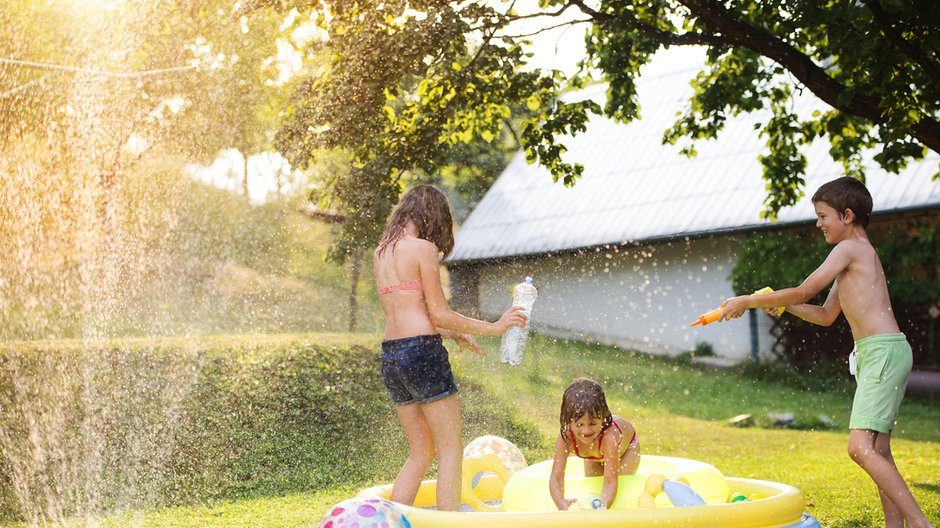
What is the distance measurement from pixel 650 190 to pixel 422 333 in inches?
504

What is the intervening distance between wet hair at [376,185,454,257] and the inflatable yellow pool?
1.10 m

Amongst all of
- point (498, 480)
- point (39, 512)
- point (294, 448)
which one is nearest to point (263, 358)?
point (294, 448)

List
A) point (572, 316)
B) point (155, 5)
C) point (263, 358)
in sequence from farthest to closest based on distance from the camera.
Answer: point (572, 316)
point (155, 5)
point (263, 358)

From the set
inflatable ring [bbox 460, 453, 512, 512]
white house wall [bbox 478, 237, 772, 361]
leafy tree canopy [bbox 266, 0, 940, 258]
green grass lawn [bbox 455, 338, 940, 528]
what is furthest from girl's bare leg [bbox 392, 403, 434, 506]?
white house wall [bbox 478, 237, 772, 361]

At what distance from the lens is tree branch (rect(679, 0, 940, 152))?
7.31 m

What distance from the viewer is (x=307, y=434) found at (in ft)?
29.7

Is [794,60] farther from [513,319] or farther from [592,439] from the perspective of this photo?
[513,319]

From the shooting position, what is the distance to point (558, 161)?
9062mm

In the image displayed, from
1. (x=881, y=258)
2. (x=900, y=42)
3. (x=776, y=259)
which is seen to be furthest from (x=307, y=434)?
(x=881, y=258)

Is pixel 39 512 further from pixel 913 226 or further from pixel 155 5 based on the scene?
pixel 913 226

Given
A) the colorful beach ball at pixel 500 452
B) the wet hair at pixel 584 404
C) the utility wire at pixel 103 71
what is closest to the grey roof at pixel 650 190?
the utility wire at pixel 103 71

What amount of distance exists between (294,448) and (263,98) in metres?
11.6

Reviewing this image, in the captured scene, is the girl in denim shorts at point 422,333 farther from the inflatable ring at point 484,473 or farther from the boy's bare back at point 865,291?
the boy's bare back at point 865,291

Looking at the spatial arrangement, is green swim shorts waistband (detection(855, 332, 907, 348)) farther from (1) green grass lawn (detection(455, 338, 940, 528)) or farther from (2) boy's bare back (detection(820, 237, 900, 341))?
(1) green grass lawn (detection(455, 338, 940, 528))
